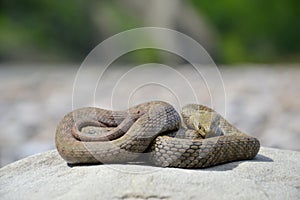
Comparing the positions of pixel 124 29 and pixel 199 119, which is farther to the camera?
pixel 124 29

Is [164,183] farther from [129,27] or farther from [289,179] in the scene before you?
[129,27]

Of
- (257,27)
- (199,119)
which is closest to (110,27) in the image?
(257,27)

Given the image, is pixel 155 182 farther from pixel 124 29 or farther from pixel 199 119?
pixel 124 29

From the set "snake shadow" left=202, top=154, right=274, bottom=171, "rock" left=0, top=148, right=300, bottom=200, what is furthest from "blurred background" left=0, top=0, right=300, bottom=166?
"rock" left=0, top=148, right=300, bottom=200

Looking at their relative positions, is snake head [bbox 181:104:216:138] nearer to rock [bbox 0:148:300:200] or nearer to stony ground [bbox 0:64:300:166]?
rock [bbox 0:148:300:200]

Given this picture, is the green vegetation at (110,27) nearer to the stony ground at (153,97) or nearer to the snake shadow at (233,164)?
the stony ground at (153,97)

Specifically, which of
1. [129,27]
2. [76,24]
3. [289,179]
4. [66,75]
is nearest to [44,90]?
[66,75]
